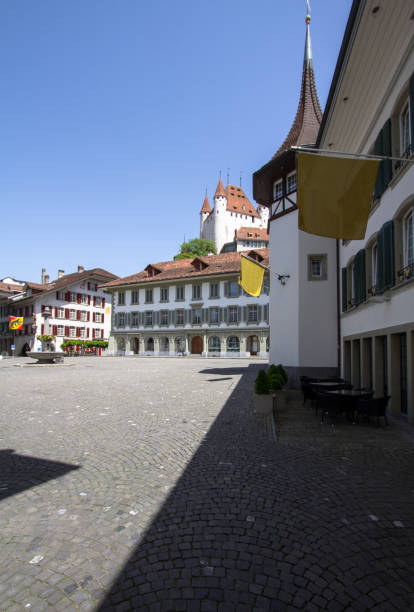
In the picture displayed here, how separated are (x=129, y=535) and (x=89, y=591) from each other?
753mm

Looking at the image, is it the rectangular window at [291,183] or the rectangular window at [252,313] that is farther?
the rectangular window at [252,313]

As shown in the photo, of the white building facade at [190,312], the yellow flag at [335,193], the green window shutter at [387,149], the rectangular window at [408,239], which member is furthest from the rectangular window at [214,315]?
the yellow flag at [335,193]

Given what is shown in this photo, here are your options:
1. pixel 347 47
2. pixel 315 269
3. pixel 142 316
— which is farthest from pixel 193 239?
pixel 347 47

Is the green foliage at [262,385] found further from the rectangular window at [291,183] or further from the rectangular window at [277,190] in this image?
the rectangular window at [277,190]

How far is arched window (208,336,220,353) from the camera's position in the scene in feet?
139

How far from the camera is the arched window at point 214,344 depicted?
139 ft

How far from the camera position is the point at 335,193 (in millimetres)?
5840

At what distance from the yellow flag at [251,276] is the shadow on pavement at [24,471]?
12.4 meters

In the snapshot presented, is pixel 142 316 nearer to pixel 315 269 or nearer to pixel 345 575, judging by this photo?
pixel 315 269

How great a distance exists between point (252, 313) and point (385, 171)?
30.5m

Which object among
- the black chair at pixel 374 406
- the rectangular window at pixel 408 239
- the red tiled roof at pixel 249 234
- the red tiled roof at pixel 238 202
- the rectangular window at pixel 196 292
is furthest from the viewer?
the red tiled roof at pixel 238 202

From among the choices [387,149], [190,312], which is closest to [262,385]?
[387,149]

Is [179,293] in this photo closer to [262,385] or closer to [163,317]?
[163,317]

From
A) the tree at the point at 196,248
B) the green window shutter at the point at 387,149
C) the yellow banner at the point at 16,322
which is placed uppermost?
the tree at the point at 196,248
